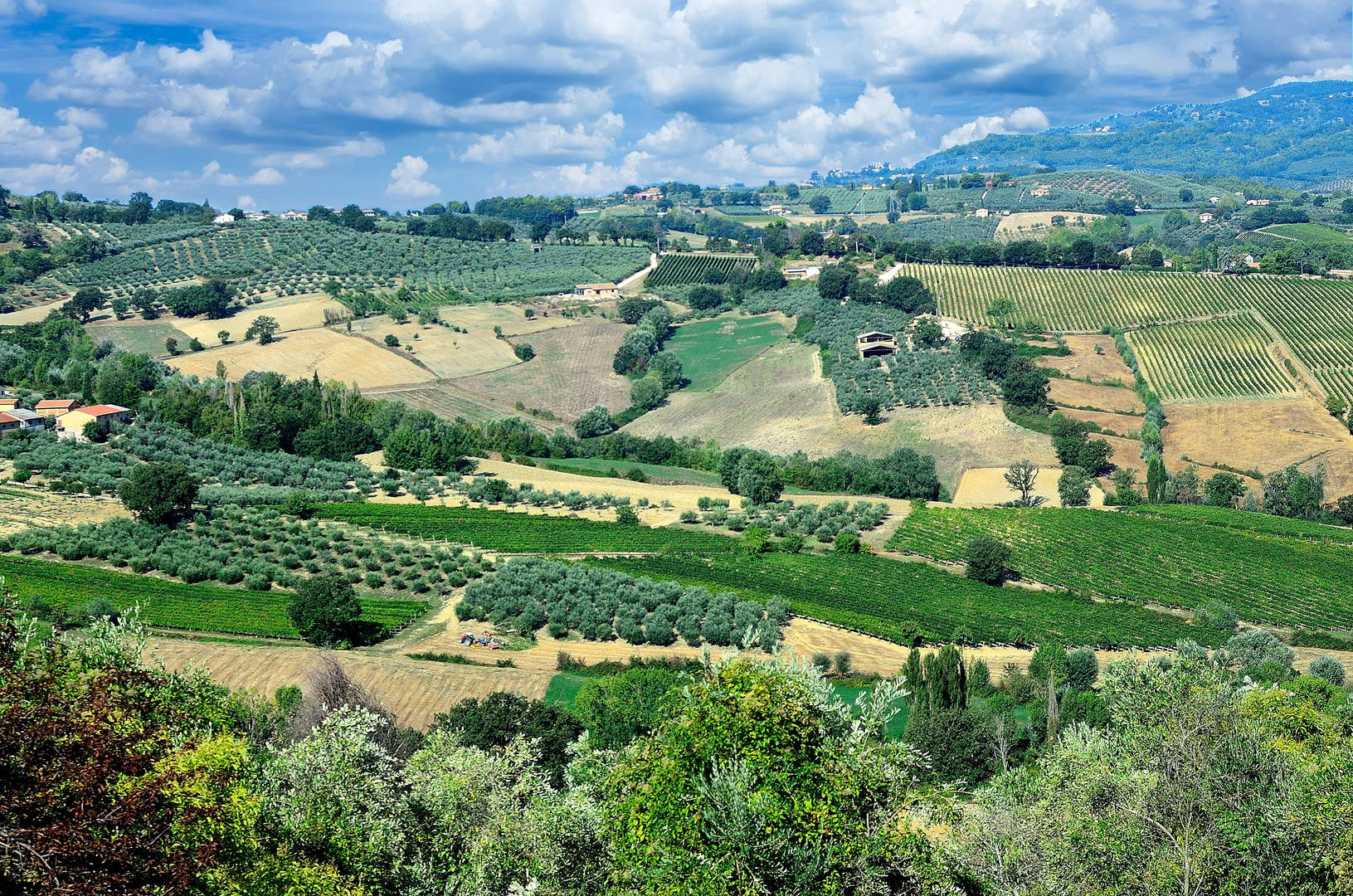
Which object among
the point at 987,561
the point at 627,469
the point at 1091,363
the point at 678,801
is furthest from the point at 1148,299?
the point at 678,801

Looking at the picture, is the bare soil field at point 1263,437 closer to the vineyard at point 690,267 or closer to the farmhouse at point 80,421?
the vineyard at point 690,267

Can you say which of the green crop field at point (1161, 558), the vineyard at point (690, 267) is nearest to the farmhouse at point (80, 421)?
the green crop field at point (1161, 558)

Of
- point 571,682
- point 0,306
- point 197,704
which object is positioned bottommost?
point 571,682

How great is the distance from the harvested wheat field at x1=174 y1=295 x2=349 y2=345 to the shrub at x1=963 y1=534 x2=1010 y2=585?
9209 cm

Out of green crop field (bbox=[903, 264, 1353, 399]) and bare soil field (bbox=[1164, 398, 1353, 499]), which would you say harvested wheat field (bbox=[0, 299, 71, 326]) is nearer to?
green crop field (bbox=[903, 264, 1353, 399])

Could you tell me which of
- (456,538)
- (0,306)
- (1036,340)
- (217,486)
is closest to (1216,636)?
(456,538)

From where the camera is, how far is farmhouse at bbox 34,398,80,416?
78938mm

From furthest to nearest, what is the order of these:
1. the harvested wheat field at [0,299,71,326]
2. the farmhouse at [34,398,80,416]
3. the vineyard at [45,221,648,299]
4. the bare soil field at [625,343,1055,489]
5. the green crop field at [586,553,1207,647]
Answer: the vineyard at [45,221,648,299]
the harvested wheat field at [0,299,71,326]
the bare soil field at [625,343,1055,489]
the farmhouse at [34,398,80,416]
the green crop field at [586,553,1207,647]

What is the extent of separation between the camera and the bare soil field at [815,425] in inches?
3551

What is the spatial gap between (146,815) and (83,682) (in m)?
5.73

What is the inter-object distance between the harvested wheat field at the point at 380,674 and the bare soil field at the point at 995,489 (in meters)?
43.6

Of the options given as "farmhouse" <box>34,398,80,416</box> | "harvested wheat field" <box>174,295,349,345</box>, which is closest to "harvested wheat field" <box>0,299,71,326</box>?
"harvested wheat field" <box>174,295,349,345</box>

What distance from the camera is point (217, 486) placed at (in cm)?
6938

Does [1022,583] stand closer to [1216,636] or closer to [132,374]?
[1216,636]
